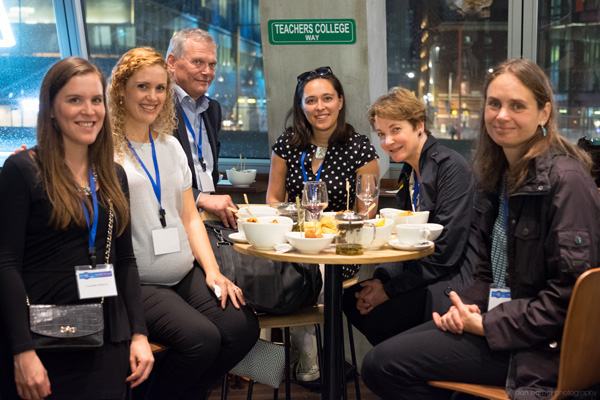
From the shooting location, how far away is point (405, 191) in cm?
300

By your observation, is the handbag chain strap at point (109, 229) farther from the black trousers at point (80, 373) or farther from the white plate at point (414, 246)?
the white plate at point (414, 246)

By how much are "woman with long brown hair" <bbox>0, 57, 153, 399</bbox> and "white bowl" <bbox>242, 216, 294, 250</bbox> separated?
0.42m

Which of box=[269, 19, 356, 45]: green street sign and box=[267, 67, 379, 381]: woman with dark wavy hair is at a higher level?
box=[269, 19, 356, 45]: green street sign

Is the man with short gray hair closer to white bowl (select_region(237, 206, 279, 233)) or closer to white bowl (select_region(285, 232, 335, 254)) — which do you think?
white bowl (select_region(237, 206, 279, 233))

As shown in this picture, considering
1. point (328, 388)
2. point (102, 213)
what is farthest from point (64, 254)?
point (328, 388)

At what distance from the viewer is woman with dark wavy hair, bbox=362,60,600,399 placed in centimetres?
196

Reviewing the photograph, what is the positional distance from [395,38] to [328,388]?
3118 millimetres

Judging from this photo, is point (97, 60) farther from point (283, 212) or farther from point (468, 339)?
point (468, 339)

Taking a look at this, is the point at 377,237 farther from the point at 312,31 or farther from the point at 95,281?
the point at 312,31

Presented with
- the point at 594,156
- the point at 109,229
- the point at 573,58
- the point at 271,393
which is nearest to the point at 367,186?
the point at 109,229

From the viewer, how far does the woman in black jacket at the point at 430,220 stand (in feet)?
8.76

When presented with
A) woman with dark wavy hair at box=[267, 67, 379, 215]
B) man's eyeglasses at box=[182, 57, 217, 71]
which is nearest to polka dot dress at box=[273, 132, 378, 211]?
woman with dark wavy hair at box=[267, 67, 379, 215]

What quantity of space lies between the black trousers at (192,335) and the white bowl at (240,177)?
1.53 meters

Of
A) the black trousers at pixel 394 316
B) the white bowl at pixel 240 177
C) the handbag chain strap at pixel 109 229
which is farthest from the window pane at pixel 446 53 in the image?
the handbag chain strap at pixel 109 229
